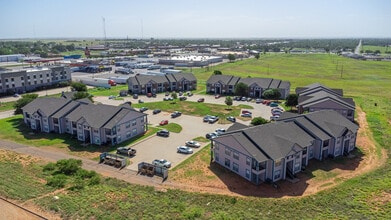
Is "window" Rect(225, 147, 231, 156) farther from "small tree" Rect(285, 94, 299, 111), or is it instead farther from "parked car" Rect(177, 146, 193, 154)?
"small tree" Rect(285, 94, 299, 111)

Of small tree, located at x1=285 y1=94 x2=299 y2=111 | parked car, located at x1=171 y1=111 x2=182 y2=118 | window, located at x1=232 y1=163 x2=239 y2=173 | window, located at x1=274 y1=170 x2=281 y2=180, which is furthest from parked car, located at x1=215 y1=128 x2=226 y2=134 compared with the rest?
small tree, located at x1=285 y1=94 x2=299 y2=111

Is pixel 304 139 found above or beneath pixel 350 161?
above

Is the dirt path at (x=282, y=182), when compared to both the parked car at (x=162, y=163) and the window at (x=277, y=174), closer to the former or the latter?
the window at (x=277, y=174)

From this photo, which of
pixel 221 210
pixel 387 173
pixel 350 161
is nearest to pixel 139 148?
pixel 221 210

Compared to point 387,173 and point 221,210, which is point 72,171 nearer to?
point 221,210

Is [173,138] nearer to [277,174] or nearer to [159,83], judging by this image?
[277,174]

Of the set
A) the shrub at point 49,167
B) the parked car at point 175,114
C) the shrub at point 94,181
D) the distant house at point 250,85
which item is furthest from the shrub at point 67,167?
the distant house at point 250,85
